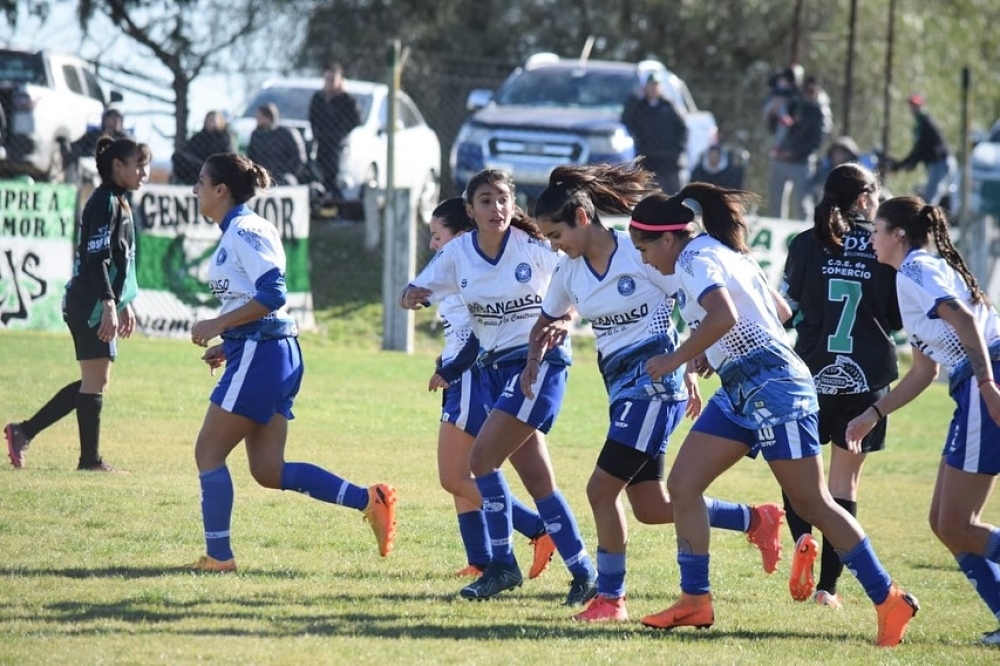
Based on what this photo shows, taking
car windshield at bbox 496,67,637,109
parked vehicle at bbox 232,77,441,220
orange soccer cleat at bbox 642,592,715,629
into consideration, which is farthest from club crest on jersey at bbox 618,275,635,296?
car windshield at bbox 496,67,637,109

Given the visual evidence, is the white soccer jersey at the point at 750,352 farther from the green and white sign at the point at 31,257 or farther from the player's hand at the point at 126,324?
the green and white sign at the point at 31,257

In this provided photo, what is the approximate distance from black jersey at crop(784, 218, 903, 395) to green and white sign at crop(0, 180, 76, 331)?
11.0 meters

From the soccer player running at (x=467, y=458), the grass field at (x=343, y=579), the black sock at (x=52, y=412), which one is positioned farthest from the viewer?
A: the black sock at (x=52, y=412)

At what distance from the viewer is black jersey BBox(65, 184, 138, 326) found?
9625 mm

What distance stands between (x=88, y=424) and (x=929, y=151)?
13.7 metres

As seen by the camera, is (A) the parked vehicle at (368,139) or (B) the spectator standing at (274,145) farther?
(A) the parked vehicle at (368,139)

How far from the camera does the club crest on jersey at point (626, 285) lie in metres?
6.55

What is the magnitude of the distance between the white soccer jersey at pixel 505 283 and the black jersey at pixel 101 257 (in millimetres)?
3212

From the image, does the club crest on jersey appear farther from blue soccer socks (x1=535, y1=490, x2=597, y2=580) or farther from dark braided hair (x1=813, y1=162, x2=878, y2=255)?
dark braided hair (x1=813, y1=162, x2=878, y2=255)

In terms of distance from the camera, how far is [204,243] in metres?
17.0

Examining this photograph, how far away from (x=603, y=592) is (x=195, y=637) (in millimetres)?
1731

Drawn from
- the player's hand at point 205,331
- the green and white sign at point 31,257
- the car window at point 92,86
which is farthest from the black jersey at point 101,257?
the car window at point 92,86

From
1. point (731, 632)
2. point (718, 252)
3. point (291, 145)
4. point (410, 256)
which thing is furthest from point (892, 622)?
point (291, 145)

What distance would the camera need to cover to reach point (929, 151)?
2034cm
